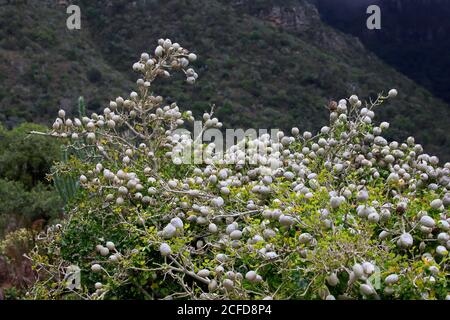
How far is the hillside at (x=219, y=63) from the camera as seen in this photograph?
70.1ft

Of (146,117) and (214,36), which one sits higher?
(214,36)

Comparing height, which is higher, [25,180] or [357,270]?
[357,270]

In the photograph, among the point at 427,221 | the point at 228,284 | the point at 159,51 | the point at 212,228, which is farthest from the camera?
the point at 159,51

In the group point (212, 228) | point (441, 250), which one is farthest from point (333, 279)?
point (212, 228)

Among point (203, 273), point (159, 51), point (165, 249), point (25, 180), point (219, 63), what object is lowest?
point (25, 180)

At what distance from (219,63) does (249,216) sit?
2346 centimetres

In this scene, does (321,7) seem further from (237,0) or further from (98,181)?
(98,181)

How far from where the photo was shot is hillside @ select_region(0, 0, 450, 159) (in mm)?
21375

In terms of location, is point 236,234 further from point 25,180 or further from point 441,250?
point 25,180

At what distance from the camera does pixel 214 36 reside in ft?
91.1

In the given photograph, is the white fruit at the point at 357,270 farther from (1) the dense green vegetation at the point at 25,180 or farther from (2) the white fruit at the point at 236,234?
(1) the dense green vegetation at the point at 25,180

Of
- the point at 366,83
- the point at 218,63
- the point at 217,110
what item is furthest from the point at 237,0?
the point at 217,110

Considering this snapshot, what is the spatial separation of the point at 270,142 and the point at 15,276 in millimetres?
2750

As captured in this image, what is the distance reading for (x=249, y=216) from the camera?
296cm
